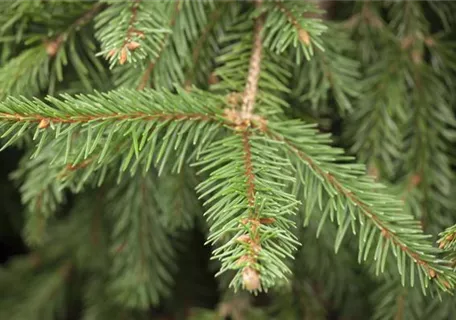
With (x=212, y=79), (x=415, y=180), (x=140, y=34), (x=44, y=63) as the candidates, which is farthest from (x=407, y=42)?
(x=44, y=63)

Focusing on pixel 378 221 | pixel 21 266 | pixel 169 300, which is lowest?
pixel 169 300

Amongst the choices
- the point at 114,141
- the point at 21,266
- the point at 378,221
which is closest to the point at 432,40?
the point at 378,221

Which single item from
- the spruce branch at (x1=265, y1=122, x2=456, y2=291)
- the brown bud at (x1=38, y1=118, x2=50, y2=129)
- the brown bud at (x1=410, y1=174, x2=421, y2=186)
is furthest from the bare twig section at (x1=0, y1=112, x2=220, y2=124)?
the brown bud at (x1=410, y1=174, x2=421, y2=186)

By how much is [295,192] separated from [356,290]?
475 mm

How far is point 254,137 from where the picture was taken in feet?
2.39

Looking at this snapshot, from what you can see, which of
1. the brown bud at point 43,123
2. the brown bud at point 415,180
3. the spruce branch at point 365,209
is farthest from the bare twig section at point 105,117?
the brown bud at point 415,180

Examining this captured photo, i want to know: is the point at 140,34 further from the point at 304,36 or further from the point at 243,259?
the point at 243,259

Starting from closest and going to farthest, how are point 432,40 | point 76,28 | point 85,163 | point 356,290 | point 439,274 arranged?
1. point 439,274
2. point 85,163
3. point 76,28
4. point 432,40
5. point 356,290

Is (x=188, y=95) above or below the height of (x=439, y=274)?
above

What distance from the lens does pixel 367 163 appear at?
3.21 ft

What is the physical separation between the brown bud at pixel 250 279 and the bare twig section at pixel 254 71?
0.27 m

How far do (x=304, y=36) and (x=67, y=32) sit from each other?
0.37 metres

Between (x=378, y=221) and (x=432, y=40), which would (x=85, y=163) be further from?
(x=432, y=40)

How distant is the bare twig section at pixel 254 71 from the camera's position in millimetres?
786
